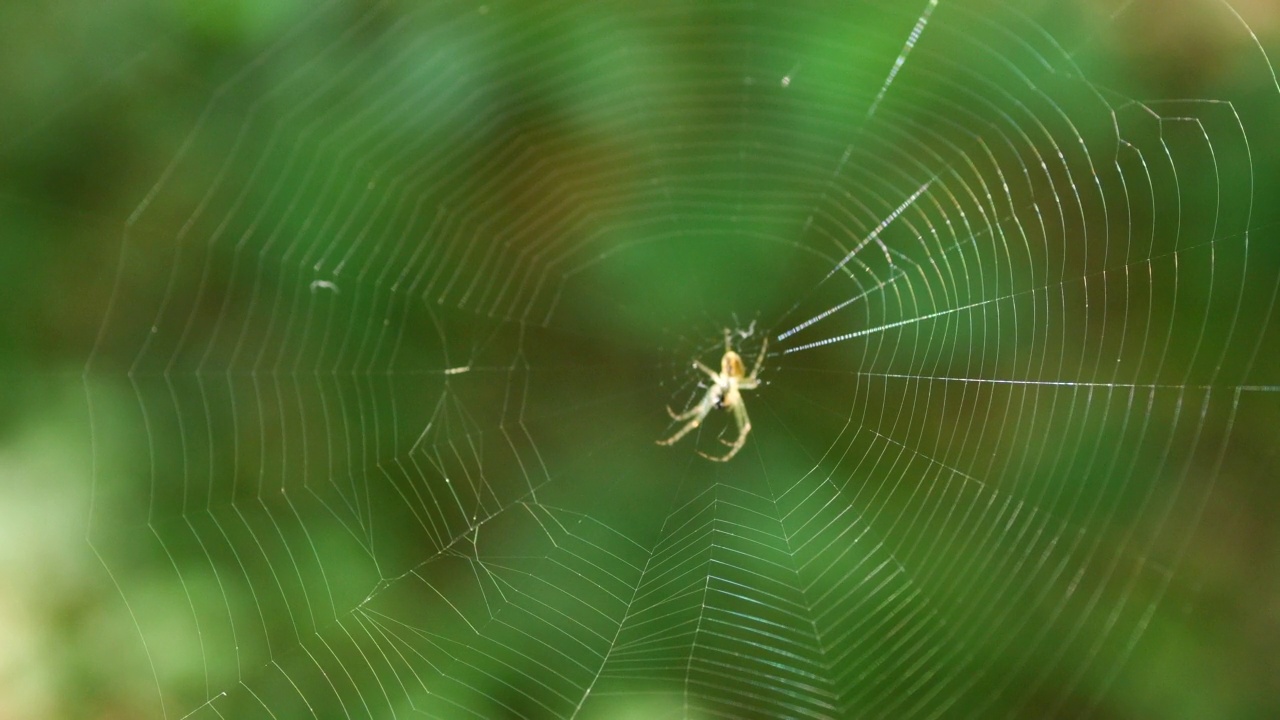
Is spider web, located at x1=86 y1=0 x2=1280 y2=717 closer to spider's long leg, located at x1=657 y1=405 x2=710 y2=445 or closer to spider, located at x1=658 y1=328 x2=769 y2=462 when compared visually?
spider's long leg, located at x1=657 y1=405 x2=710 y2=445

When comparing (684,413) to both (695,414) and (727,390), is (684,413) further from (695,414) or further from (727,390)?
(727,390)

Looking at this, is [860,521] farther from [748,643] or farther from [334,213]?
[334,213]

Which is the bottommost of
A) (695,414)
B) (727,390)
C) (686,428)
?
(686,428)

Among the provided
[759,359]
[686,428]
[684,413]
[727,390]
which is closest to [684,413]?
[684,413]

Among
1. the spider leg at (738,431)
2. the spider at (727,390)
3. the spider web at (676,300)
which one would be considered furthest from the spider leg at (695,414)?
the spider web at (676,300)

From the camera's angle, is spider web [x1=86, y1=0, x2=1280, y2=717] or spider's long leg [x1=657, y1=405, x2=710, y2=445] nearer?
spider web [x1=86, y1=0, x2=1280, y2=717]

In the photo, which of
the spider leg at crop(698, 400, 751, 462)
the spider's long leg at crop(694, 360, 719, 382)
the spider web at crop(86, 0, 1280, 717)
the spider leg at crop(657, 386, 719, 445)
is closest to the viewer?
the spider web at crop(86, 0, 1280, 717)

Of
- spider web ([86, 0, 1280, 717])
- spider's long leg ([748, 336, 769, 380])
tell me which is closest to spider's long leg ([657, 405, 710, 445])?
spider's long leg ([748, 336, 769, 380])

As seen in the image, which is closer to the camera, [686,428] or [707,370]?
[686,428]
